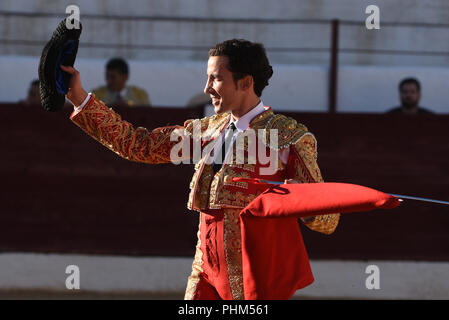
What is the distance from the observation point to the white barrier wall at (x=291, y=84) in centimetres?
691

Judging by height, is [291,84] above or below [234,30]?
below

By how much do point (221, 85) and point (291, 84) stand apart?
4414 millimetres

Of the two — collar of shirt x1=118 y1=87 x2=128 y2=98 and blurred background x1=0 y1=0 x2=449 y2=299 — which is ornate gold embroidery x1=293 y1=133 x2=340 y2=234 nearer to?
blurred background x1=0 y1=0 x2=449 y2=299

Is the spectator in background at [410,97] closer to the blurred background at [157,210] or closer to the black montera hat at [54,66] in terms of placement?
the blurred background at [157,210]

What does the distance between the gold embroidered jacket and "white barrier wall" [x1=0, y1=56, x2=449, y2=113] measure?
13.2ft

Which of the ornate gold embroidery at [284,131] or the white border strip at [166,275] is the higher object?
the ornate gold embroidery at [284,131]

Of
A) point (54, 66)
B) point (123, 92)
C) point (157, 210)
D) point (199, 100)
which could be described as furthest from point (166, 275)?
point (54, 66)

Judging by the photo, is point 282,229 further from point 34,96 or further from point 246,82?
point 34,96

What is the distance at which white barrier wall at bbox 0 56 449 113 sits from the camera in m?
6.91

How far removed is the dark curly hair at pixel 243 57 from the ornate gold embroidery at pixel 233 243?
408 millimetres

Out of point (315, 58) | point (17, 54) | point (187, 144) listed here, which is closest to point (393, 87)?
point (315, 58)

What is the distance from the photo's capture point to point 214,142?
2.79 meters

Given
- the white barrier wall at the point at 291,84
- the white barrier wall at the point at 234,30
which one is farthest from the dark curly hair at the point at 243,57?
the white barrier wall at the point at 234,30

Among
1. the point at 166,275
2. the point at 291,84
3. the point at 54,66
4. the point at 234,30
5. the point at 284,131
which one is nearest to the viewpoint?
the point at 54,66
